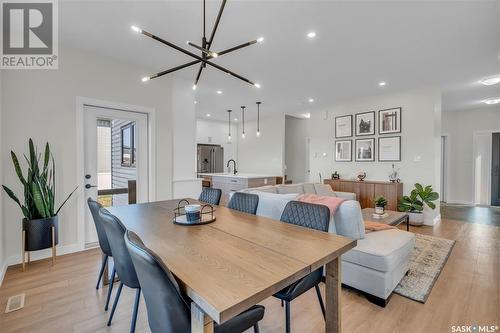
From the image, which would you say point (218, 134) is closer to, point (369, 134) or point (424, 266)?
point (369, 134)

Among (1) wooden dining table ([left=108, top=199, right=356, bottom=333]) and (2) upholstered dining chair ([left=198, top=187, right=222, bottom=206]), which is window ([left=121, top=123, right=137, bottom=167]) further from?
(1) wooden dining table ([left=108, top=199, right=356, bottom=333])

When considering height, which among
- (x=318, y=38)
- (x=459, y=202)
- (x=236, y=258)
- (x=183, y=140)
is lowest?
(x=459, y=202)

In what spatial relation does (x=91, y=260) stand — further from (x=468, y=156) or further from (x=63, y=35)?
(x=468, y=156)

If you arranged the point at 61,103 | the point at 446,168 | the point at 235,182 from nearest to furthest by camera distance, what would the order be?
the point at 61,103
the point at 235,182
the point at 446,168

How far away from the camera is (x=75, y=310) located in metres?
2.03

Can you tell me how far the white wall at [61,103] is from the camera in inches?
113

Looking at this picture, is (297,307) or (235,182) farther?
(235,182)

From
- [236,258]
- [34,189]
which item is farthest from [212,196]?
[34,189]

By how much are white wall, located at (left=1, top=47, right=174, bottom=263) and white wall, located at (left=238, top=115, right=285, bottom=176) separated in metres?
4.51

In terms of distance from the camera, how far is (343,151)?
6.10 meters

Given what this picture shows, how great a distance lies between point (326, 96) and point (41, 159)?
211 inches

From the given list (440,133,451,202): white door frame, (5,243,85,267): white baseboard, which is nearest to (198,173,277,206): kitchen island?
(5,243,85,267): white baseboard

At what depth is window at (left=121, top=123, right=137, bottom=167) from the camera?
3.84 m

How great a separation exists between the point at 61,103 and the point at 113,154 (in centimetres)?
92
